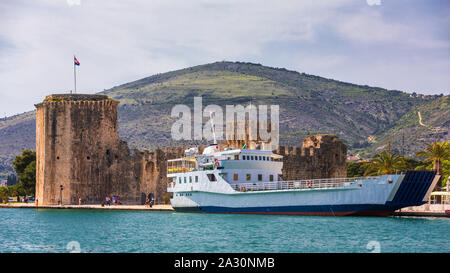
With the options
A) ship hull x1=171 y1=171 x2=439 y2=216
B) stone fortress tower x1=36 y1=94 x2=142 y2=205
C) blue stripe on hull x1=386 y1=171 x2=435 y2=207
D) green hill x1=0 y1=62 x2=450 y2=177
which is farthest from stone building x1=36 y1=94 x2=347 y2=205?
green hill x1=0 y1=62 x2=450 y2=177

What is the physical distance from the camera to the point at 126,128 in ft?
396

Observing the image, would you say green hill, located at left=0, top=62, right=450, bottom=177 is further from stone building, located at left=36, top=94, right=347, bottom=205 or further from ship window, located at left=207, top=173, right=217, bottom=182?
ship window, located at left=207, top=173, right=217, bottom=182

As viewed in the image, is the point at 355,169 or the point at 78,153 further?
the point at 355,169

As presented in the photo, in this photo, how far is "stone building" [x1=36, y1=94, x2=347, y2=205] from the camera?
45781mm

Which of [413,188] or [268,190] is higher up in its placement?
[413,188]

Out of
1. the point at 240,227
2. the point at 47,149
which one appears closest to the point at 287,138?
the point at 47,149

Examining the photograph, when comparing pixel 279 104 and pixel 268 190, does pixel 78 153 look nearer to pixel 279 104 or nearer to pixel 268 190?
pixel 268 190

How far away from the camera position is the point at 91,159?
152 ft

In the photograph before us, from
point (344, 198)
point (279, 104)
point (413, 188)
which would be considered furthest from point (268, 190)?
point (279, 104)

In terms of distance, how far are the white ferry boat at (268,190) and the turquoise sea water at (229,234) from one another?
32.1 inches

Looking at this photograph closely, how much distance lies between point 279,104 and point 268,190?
88.5 metres

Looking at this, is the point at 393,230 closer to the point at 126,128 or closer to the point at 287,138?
the point at 287,138

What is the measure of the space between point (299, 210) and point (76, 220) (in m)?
11.5

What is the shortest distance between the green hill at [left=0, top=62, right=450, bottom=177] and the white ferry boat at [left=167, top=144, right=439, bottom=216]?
62.0 meters
